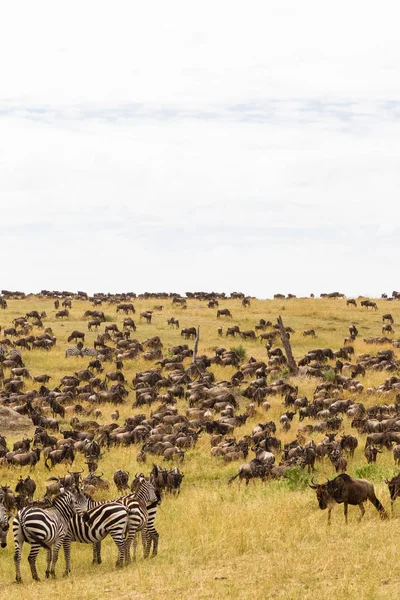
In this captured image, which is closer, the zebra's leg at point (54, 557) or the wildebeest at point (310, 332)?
the zebra's leg at point (54, 557)

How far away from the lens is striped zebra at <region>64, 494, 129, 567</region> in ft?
51.0

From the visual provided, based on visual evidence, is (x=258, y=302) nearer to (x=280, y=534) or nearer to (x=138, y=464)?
(x=138, y=464)

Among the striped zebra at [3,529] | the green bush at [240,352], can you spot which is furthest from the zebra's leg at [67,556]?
the green bush at [240,352]

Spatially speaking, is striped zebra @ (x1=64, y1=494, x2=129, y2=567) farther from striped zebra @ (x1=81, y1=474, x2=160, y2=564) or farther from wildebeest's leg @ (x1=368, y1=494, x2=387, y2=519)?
wildebeest's leg @ (x1=368, y1=494, x2=387, y2=519)

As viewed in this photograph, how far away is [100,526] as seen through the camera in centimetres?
1576

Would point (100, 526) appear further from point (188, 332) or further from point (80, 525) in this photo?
point (188, 332)

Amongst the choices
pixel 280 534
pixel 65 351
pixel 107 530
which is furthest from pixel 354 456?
pixel 65 351

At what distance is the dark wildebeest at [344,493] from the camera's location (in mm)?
17688

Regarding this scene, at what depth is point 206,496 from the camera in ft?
70.2

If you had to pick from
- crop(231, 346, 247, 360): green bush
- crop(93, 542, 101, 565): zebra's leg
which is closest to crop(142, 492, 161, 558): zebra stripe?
crop(93, 542, 101, 565): zebra's leg

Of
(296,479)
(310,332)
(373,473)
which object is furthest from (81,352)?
(373,473)

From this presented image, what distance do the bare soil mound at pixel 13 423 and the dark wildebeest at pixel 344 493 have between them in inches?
645

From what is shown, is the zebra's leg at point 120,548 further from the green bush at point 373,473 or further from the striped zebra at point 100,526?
the green bush at point 373,473

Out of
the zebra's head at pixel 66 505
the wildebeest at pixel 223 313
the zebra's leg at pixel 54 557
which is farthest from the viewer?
the wildebeest at pixel 223 313
